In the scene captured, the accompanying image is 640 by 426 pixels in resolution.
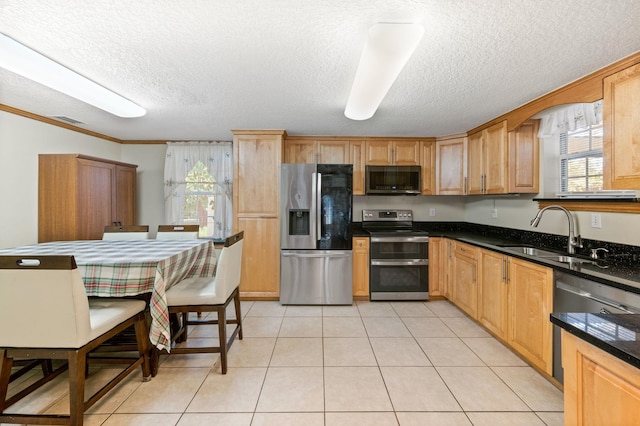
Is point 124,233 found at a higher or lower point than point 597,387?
higher

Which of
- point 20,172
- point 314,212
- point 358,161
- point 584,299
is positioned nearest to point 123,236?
point 20,172

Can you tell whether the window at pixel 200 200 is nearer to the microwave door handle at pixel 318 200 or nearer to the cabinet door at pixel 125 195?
the cabinet door at pixel 125 195

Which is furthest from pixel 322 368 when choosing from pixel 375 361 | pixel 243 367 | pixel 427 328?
pixel 427 328

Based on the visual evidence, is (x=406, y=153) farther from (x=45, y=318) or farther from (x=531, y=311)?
(x=45, y=318)

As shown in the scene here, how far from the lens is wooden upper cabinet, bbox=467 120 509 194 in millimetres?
2918

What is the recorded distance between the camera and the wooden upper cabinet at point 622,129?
1.69m

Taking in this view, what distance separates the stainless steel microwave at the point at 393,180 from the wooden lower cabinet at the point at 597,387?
9.68ft

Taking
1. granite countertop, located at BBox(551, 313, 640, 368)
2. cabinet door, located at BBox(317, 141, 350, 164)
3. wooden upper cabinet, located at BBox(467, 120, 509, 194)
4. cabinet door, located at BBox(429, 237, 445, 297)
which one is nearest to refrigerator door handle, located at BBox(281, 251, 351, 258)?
cabinet door, located at BBox(429, 237, 445, 297)

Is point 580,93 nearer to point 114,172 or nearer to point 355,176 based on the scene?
point 355,176

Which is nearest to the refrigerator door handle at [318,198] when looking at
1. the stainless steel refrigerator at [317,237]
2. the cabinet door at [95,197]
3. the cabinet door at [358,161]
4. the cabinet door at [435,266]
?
the stainless steel refrigerator at [317,237]

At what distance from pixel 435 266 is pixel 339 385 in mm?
2233

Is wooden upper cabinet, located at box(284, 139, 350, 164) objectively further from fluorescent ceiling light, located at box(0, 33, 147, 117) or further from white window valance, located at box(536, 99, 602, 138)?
white window valance, located at box(536, 99, 602, 138)

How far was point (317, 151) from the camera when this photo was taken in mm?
3859

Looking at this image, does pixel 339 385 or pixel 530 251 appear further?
pixel 530 251
